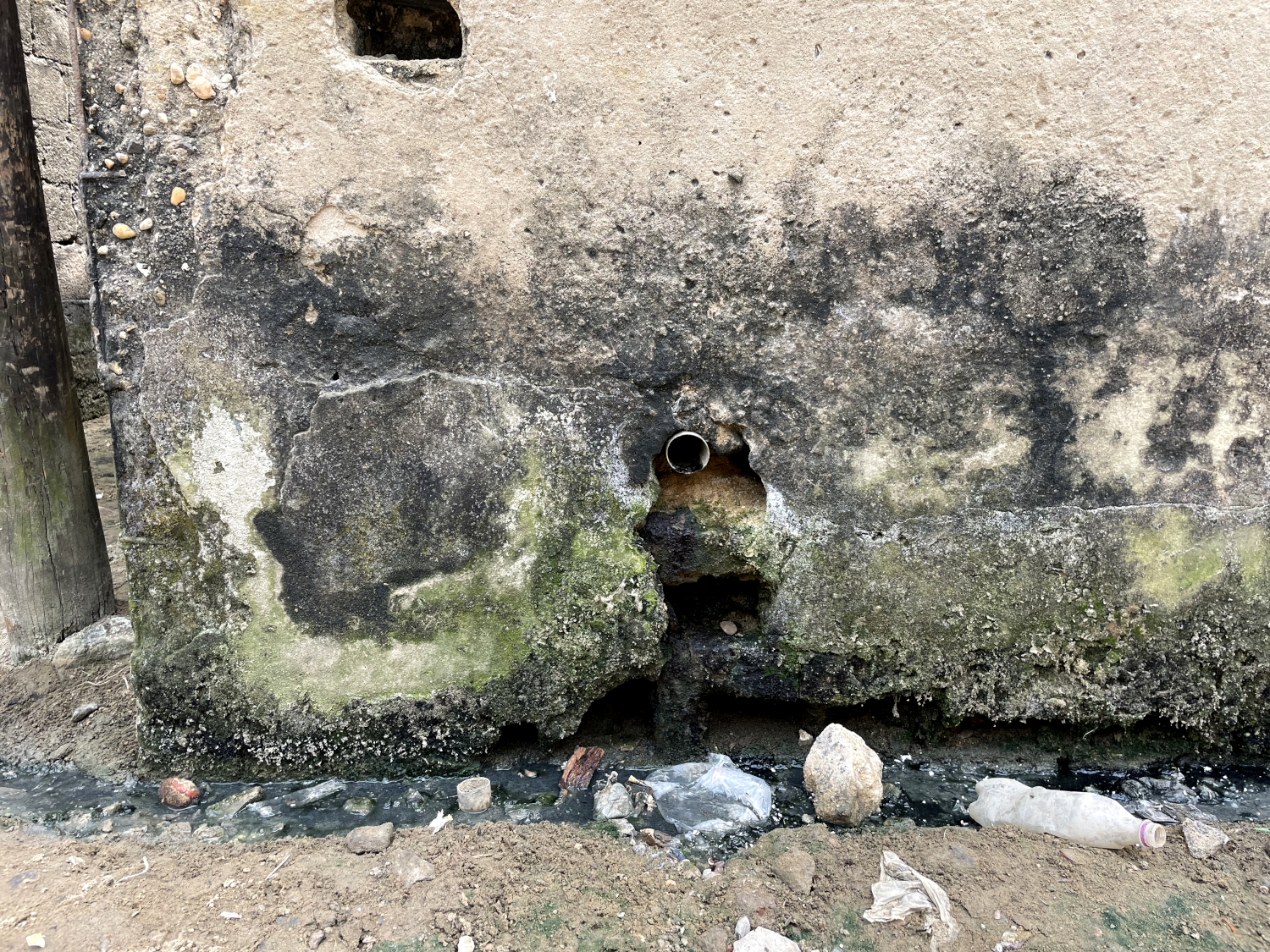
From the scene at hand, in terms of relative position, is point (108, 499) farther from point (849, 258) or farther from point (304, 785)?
point (849, 258)

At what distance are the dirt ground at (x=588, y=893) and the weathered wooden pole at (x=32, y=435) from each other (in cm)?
84

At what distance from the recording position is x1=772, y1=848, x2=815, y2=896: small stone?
162 centimetres

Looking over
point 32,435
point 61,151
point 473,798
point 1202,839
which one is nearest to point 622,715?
point 473,798

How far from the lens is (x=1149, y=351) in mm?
1856

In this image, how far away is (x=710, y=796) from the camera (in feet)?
6.25

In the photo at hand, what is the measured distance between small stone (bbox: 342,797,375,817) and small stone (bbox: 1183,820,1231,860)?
1802 mm

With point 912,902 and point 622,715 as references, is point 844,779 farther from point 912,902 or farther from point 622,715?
point 622,715

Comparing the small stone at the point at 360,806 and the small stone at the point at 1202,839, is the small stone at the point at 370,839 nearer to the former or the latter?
the small stone at the point at 360,806

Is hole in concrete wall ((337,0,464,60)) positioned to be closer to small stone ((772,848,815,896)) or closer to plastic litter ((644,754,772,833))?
plastic litter ((644,754,772,833))

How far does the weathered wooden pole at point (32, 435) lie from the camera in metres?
2.24

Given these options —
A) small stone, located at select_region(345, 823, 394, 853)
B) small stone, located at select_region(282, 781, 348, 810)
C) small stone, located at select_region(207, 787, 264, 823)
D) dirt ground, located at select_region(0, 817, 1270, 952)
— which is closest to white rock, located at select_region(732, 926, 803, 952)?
dirt ground, located at select_region(0, 817, 1270, 952)

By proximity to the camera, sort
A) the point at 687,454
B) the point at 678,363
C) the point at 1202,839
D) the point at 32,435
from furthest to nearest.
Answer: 1. the point at 32,435
2. the point at 687,454
3. the point at 678,363
4. the point at 1202,839

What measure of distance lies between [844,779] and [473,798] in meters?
0.84

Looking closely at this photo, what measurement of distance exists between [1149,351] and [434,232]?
162 cm
